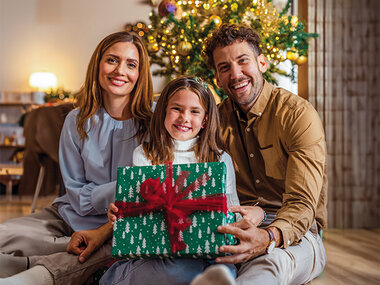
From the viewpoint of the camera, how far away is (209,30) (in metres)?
2.45

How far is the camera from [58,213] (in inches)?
67.3

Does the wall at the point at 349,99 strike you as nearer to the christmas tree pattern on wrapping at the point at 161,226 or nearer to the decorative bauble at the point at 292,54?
the decorative bauble at the point at 292,54

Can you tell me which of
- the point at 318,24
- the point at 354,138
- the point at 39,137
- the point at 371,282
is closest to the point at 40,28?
the point at 39,137

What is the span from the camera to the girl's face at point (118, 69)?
1631 millimetres

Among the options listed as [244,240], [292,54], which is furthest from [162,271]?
[292,54]

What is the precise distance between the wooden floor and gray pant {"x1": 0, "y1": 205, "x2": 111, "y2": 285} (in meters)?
0.82

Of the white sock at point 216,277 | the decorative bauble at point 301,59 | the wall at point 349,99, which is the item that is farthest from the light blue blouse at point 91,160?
the wall at point 349,99

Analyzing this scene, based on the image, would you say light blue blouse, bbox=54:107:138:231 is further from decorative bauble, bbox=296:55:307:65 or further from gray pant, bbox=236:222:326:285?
decorative bauble, bbox=296:55:307:65

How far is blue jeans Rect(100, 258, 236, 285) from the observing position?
3.84ft

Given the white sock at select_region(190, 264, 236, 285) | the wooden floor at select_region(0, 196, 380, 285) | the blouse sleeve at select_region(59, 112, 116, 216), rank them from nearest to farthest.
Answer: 1. the white sock at select_region(190, 264, 236, 285)
2. the blouse sleeve at select_region(59, 112, 116, 216)
3. the wooden floor at select_region(0, 196, 380, 285)

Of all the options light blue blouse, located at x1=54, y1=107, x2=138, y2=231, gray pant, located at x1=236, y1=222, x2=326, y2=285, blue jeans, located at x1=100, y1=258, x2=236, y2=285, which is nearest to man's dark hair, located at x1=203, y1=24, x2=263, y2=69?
light blue blouse, located at x1=54, y1=107, x2=138, y2=231

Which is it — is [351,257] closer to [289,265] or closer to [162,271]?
[289,265]

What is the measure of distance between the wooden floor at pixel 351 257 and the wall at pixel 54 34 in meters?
3.43

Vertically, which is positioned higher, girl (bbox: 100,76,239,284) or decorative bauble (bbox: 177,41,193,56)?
decorative bauble (bbox: 177,41,193,56)
